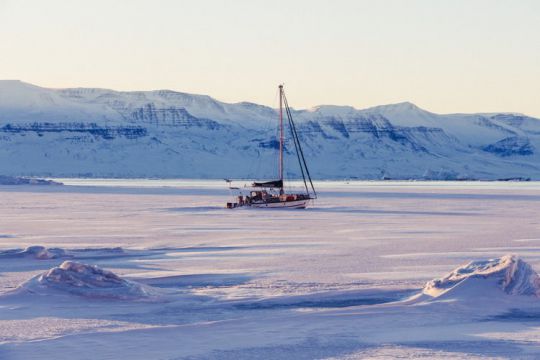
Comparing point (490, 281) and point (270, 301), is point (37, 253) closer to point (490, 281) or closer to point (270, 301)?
point (270, 301)

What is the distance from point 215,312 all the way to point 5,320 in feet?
9.99

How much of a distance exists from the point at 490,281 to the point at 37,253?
11.0 meters

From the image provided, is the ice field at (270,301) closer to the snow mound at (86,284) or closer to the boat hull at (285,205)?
the snow mound at (86,284)

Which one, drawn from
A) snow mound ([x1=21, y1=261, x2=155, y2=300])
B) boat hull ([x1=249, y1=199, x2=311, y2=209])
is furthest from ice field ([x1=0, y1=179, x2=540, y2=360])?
boat hull ([x1=249, y1=199, x2=311, y2=209])

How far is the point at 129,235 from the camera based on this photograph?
30.4 metres

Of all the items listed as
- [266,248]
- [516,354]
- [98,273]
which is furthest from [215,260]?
[516,354]

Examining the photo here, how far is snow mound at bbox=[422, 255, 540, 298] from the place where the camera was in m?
15.1

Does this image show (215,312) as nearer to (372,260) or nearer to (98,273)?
(98,273)

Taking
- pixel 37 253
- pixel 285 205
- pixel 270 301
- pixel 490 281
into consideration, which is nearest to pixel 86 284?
pixel 270 301

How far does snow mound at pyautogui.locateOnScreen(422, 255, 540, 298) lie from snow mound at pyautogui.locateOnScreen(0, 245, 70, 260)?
9.77 m

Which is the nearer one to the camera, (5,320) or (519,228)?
(5,320)

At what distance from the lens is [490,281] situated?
50.1ft

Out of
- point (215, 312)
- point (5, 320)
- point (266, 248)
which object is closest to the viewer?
point (5, 320)

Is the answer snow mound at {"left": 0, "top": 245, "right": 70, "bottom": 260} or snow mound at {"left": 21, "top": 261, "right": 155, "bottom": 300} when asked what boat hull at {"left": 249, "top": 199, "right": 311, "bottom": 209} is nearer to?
snow mound at {"left": 0, "top": 245, "right": 70, "bottom": 260}
